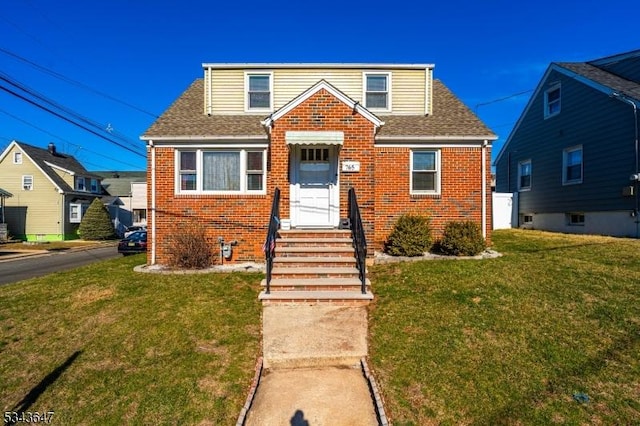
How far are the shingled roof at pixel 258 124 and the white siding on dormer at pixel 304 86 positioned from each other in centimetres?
42

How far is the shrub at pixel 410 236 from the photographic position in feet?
30.6

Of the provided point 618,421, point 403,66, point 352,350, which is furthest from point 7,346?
point 403,66

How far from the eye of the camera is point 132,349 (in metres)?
5.41

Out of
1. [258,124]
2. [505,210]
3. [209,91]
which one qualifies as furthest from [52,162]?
[505,210]

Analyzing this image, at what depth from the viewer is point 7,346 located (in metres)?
5.58

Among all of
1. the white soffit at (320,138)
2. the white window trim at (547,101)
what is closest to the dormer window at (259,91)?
the white soffit at (320,138)

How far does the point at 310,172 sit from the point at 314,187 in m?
0.44

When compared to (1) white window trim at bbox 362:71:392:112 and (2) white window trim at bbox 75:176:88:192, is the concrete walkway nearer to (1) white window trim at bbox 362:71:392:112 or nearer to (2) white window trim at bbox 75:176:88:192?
(1) white window trim at bbox 362:71:392:112

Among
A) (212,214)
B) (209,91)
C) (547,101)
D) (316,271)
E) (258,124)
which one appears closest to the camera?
(316,271)

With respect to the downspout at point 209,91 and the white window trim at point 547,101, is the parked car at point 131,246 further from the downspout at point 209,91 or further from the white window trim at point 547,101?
the white window trim at point 547,101

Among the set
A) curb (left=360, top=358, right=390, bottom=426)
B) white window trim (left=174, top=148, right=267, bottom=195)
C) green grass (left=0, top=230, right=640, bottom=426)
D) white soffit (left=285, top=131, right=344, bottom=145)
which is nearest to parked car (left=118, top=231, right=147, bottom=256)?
white window trim (left=174, top=148, right=267, bottom=195)

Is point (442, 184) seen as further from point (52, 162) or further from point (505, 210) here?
point (52, 162)

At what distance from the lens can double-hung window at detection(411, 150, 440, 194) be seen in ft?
34.0

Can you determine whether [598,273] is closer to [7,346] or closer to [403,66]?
[403,66]
